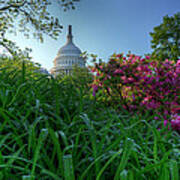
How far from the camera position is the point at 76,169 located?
0.83 metres

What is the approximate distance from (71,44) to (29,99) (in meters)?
58.3

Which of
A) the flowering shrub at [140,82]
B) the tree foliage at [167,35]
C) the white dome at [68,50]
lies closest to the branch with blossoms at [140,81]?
the flowering shrub at [140,82]

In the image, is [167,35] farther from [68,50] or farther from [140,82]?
[68,50]

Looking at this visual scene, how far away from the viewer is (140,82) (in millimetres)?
4332

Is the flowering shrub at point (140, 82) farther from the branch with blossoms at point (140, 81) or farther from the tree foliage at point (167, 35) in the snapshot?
the tree foliage at point (167, 35)

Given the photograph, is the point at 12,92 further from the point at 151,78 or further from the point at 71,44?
the point at 71,44

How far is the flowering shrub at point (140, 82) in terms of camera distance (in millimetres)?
4164

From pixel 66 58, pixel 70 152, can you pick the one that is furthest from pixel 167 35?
pixel 66 58

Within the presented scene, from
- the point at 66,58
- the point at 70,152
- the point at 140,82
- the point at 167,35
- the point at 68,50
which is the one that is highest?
the point at 68,50

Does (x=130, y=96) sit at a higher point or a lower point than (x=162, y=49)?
lower

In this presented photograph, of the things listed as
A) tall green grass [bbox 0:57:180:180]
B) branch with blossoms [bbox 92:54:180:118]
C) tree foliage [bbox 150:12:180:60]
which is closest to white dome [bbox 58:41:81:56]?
tree foliage [bbox 150:12:180:60]

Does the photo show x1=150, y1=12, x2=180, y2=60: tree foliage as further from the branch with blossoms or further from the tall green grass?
the tall green grass

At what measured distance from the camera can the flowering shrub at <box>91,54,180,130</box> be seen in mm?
4164

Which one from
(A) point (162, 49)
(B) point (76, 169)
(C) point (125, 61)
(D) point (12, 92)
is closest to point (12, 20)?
(C) point (125, 61)
